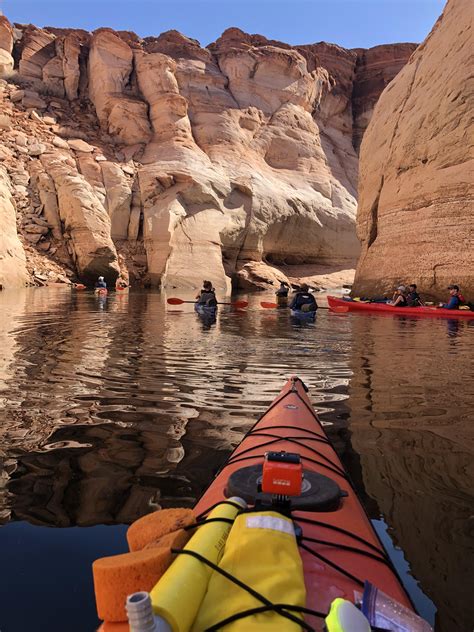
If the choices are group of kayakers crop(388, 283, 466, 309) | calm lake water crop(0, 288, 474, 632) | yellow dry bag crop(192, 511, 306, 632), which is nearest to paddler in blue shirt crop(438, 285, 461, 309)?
group of kayakers crop(388, 283, 466, 309)

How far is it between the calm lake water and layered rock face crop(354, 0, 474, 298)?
707 cm

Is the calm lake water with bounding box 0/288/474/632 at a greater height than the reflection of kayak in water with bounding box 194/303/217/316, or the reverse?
the reflection of kayak in water with bounding box 194/303/217/316

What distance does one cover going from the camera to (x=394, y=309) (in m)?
13.9

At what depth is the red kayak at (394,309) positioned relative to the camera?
40.9ft

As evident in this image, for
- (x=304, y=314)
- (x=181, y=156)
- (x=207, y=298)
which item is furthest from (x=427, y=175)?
(x=181, y=156)

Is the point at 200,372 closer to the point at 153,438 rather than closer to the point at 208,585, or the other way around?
the point at 153,438

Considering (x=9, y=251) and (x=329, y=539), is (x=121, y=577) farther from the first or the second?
(x=9, y=251)

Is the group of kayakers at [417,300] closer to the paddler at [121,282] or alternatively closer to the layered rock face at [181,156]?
the layered rock face at [181,156]

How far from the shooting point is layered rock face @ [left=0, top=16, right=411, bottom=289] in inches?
1057

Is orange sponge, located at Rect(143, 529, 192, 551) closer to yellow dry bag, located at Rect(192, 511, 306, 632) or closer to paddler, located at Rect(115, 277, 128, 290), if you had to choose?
yellow dry bag, located at Rect(192, 511, 306, 632)

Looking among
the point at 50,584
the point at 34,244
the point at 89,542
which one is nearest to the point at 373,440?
the point at 89,542

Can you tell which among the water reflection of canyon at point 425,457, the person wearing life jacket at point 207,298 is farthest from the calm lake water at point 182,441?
the person wearing life jacket at point 207,298

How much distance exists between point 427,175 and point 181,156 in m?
18.1

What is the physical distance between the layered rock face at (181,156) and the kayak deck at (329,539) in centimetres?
2457
